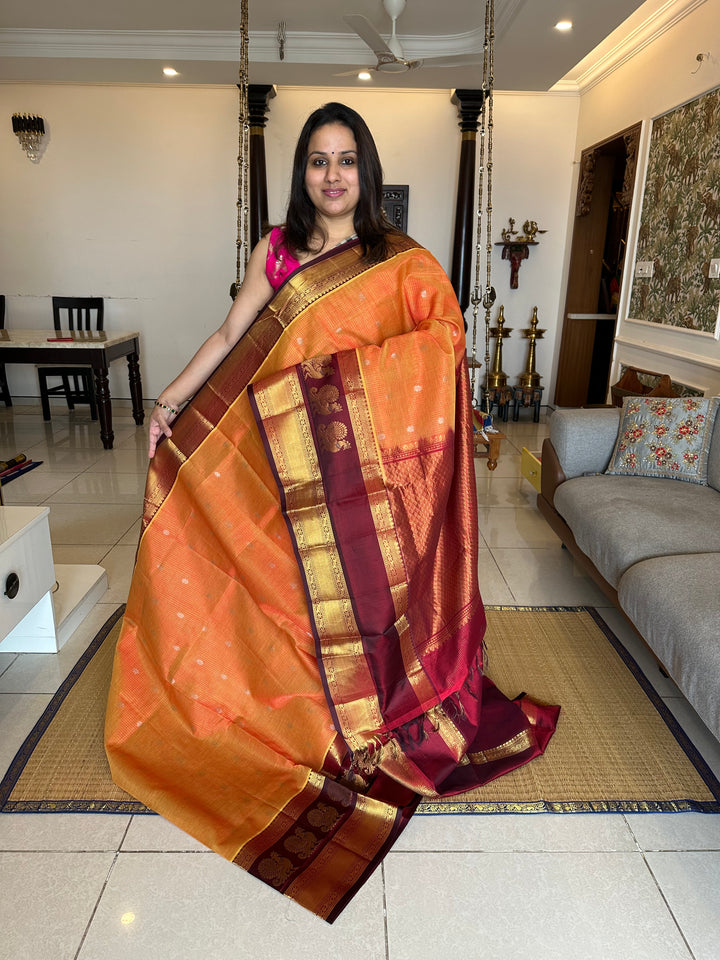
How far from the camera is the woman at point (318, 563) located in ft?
4.63

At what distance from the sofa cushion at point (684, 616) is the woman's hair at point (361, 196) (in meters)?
1.16

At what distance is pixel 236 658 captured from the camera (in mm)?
1521

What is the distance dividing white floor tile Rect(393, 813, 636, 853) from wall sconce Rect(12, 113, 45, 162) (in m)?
5.99

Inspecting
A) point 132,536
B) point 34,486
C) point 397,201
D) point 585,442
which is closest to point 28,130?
point 397,201

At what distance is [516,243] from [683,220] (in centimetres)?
193

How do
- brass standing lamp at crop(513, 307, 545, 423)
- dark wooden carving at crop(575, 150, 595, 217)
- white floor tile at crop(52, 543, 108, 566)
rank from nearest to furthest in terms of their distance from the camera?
white floor tile at crop(52, 543, 108, 566), dark wooden carving at crop(575, 150, 595, 217), brass standing lamp at crop(513, 307, 545, 423)

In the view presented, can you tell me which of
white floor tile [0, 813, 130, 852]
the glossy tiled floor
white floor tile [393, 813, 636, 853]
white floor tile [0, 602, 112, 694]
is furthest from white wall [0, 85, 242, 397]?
white floor tile [393, 813, 636, 853]

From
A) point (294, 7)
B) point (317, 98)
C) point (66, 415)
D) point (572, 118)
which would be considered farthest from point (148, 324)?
point (572, 118)

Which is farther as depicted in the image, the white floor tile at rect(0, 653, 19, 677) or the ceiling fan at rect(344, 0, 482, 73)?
the ceiling fan at rect(344, 0, 482, 73)

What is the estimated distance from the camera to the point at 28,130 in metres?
5.35

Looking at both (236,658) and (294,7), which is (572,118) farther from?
(236,658)

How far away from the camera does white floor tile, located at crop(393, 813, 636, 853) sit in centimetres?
139

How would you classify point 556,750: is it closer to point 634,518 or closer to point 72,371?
point 634,518

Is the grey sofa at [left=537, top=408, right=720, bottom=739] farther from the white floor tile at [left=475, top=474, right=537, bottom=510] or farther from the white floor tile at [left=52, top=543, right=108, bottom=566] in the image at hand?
the white floor tile at [left=52, top=543, right=108, bottom=566]
